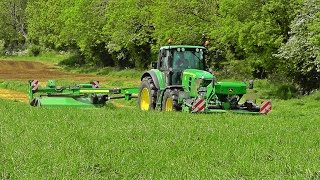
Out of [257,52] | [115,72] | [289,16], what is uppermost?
[289,16]

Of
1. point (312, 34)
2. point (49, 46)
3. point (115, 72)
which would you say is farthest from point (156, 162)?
point (49, 46)

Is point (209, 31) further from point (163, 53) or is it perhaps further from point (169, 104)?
point (169, 104)

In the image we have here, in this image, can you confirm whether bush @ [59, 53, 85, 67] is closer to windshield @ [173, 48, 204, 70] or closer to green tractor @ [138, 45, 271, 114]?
green tractor @ [138, 45, 271, 114]

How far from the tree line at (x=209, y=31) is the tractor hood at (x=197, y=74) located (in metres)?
6.02

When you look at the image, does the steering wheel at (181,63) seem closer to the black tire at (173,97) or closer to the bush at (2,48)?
the black tire at (173,97)

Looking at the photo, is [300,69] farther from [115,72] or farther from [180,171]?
[115,72]

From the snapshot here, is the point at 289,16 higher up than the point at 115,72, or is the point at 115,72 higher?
the point at 289,16

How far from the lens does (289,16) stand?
2505cm

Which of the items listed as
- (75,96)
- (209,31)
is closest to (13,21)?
(209,31)

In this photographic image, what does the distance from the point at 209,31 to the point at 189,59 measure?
555 inches

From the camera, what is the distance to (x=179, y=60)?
709 inches

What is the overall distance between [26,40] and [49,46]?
10.9m

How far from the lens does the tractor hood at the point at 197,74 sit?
1659 cm

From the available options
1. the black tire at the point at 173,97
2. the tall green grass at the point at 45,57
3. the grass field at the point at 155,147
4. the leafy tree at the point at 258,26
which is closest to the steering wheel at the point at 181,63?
the black tire at the point at 173,97
